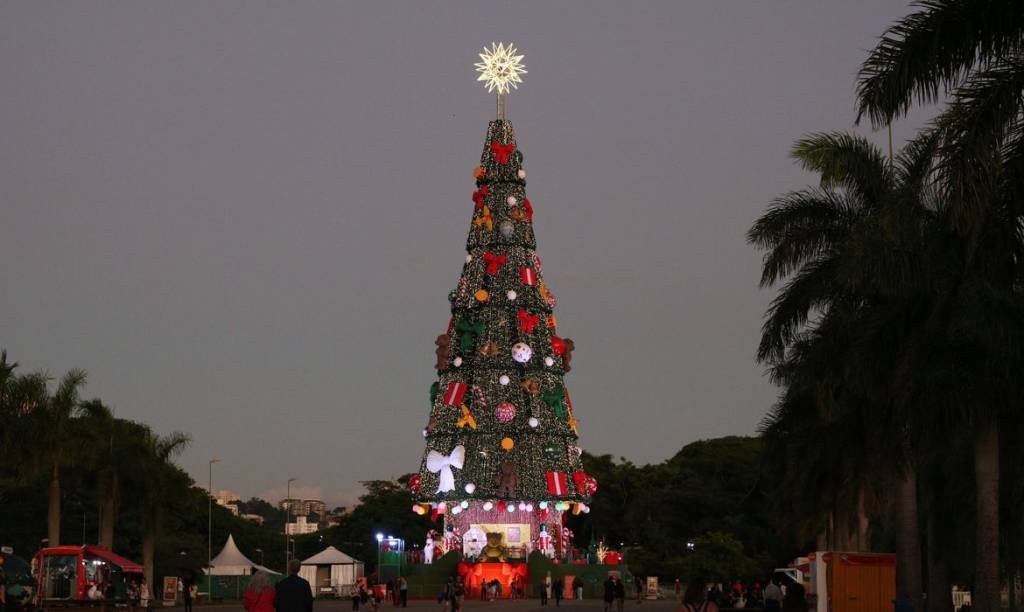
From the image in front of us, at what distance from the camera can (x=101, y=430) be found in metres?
61.5

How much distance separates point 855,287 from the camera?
29.0 m

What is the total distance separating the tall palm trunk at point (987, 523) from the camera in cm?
2643

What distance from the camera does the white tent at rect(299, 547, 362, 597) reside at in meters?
81.2

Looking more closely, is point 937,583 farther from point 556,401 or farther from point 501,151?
point 501,151

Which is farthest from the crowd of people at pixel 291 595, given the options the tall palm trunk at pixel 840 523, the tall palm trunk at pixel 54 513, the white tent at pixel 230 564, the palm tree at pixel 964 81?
the white tent at pixel 230 564

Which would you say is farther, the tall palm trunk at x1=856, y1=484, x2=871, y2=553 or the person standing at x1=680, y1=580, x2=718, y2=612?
the tall palm trunk at x1=856, y1=484, x2=871, y2=553

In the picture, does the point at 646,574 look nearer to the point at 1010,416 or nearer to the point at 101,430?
the point at 101,430

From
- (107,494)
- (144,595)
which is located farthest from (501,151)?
(144,595)

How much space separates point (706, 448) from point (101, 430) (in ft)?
183

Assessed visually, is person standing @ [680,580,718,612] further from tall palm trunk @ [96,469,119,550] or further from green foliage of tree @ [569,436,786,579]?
green foliage of tree @ [569,436,786,579]

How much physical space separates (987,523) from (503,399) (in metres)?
48.3

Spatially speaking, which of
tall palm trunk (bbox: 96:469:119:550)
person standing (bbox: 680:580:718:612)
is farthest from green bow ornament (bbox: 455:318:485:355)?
person standing (bbox: 680:580:718:612)

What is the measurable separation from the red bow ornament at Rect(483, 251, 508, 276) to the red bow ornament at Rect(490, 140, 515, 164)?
5353 millimetres

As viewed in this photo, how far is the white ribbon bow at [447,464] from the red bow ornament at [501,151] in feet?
51.0
